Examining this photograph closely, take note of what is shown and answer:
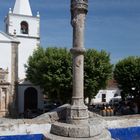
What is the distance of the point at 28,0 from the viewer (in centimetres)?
3528

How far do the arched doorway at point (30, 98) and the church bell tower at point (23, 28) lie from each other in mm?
1665

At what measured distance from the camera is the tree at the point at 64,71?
2594cm

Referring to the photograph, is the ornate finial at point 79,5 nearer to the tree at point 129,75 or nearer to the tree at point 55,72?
the tree at point 55,72

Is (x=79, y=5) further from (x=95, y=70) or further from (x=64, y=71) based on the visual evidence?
(x=95, y=70)

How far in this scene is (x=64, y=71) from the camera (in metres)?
26.2

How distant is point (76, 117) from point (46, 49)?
17932 mm

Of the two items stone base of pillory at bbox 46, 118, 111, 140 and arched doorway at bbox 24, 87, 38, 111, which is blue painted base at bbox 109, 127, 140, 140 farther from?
arched doorway at bbox 24, 87, 38, 111

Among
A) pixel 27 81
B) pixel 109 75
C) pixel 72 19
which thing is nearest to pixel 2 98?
pixel 27 81

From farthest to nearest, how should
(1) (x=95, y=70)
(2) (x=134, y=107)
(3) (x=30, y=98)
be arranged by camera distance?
(3) (x=30, y=98) < (2) (x=134, y=107) < (1) (x=95, y=70)

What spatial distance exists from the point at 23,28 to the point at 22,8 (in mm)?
2191

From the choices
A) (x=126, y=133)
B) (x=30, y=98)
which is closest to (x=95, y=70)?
(x=126, y=133)

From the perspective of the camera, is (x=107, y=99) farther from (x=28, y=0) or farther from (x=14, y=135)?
(x=14, y=135)

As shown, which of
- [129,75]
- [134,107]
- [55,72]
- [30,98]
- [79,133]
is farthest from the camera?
[30,98]

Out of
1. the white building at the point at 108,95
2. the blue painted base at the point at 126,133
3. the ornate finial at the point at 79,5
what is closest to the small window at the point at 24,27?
the white building at the point at 108,95
